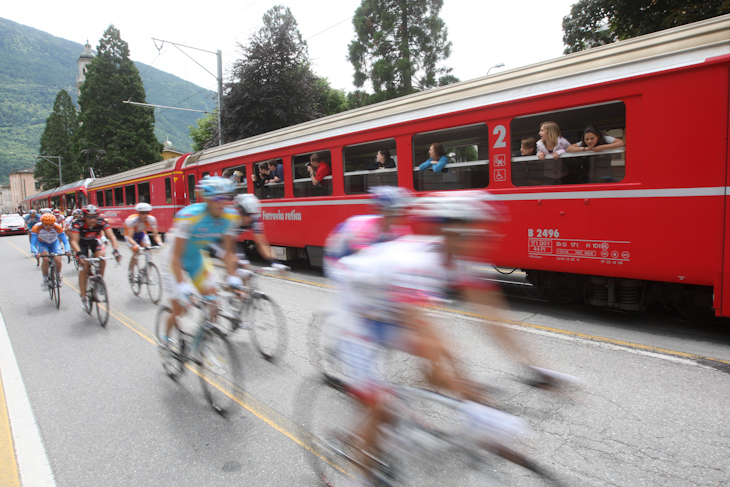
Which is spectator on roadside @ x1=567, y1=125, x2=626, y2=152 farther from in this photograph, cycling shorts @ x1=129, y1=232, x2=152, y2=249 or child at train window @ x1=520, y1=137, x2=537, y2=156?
cycling shorts @ x1=129, y1=232, x2=152, y2=249

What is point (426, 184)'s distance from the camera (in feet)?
23.3

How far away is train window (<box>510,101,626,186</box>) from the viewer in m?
5.16

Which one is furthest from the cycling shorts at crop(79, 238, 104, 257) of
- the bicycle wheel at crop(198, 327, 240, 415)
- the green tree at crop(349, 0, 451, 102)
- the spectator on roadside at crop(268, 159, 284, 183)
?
the green tree at crop(349, 0, 451, 102)

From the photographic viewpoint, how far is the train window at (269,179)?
1025 cm

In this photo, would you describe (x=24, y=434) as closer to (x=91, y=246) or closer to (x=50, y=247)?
(x=91, y=246)

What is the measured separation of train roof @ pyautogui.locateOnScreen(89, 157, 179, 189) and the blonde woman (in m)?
12.7

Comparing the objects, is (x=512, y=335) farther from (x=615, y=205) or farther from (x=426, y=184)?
(x=426, y=184)

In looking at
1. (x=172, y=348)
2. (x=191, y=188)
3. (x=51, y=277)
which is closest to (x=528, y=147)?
(x=172, y=348)

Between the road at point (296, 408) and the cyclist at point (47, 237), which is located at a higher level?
the cyclist at point (47, 237)

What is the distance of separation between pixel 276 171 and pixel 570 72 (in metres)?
6.77

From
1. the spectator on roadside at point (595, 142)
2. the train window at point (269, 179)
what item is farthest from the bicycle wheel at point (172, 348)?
the train window at point (269, 179)

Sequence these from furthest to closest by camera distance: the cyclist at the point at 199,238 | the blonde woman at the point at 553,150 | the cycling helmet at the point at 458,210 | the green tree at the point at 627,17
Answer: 1. the green tree at the point at 627,17
2. the blonde woman at the point at 553,150
3. the cyclist at the point at 199,238
4. the cycling helmet at the point at 458,210

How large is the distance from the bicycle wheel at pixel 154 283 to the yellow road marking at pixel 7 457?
13.6 feet

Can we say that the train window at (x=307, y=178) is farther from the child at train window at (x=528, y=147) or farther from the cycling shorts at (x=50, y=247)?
the cycling shorts at (x=50, y=247)
